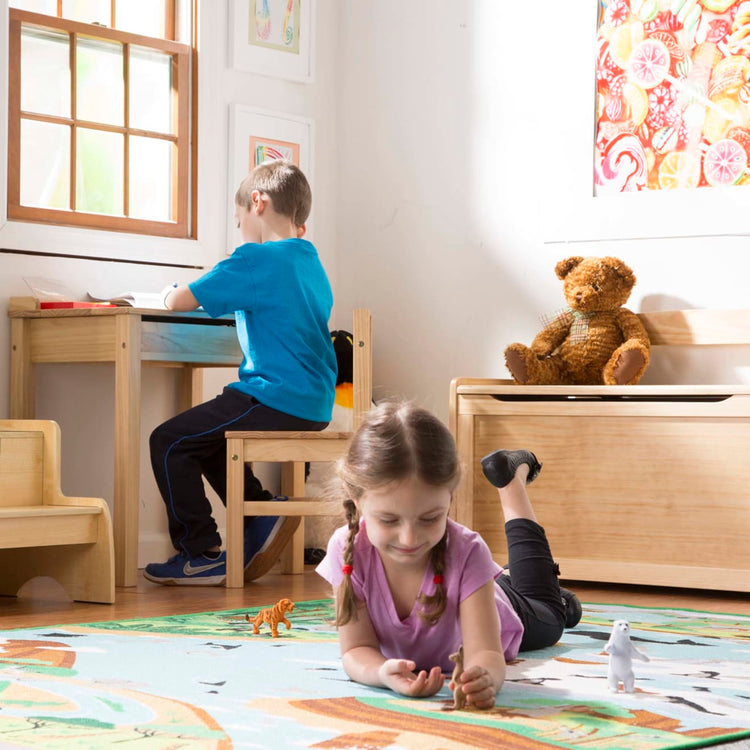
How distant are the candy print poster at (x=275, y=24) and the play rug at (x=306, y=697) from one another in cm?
222

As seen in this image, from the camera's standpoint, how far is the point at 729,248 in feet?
10.8

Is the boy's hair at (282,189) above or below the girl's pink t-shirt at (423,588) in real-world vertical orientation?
above

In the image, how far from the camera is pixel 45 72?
3.41m

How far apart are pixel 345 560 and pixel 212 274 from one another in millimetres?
1461

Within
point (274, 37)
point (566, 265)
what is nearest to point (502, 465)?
point (566, 265)

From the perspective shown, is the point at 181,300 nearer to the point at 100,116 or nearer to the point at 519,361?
the point at 100,116

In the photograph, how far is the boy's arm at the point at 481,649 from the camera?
1.54 meters

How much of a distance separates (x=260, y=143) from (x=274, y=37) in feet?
1.17

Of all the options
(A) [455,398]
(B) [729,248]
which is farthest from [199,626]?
(B) [729,248]

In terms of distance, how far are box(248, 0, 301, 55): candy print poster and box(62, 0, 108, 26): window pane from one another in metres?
0.48

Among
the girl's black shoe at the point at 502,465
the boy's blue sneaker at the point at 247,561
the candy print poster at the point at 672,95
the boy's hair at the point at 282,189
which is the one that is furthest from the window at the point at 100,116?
the girl's black shoe at the point at 502,465

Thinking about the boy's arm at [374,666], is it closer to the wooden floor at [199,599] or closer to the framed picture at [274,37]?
the wooden floor at [199,599]

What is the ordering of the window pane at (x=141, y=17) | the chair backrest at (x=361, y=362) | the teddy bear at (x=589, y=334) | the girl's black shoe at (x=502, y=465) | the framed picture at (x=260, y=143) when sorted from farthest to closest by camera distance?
the framed picture at (x=260, y=143) → the window pane at (x=141, y=17) → the teddy bear at (x=589, y=334) → the chair backrest at (x=361, y=362) → the girl's black shoe at (x=502, y=465)

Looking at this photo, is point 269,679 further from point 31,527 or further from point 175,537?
point 175,537
